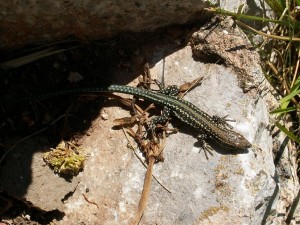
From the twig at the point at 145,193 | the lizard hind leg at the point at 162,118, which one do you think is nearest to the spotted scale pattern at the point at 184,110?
the lizard hind leg at the point at 162,118

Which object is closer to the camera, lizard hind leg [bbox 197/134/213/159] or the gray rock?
the gray rock

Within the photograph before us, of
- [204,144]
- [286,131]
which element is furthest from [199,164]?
[286,131]

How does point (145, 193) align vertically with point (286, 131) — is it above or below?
below

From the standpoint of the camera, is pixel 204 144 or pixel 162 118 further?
pixel 162 118

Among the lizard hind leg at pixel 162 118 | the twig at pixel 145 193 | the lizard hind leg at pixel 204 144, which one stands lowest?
the twig at pixel 145 193

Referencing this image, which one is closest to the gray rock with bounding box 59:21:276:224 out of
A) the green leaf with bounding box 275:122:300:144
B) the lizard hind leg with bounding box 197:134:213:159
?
the lizard hind leg with bounding box 197:134:213:159

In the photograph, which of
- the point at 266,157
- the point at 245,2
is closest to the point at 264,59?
the point at 245,2

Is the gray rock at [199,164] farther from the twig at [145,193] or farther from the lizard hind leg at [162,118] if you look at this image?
the lizard hind leg at [162,118]

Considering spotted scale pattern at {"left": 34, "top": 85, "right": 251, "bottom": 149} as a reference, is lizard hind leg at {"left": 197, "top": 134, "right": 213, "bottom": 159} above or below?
below

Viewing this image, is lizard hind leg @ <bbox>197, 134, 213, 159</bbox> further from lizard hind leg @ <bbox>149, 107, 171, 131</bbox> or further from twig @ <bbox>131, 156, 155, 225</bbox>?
twig @ <bbox>131, 156, 155, 225</bbox>

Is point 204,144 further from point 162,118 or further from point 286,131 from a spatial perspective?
point 286,131

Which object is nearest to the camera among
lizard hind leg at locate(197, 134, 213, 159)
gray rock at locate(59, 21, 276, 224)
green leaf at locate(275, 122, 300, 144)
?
gray rock at locate(59, 21, 276, 224)
